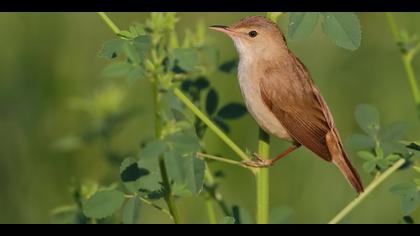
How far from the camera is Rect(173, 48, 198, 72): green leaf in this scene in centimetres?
409

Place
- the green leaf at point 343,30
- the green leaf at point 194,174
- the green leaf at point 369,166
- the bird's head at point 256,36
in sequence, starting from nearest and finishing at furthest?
the green leaf at point 194,174 < the green leaf at point 343,30 < the green leaf at point 369,166 < the bird's head at point 256,36

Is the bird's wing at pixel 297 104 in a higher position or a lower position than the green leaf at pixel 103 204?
higher

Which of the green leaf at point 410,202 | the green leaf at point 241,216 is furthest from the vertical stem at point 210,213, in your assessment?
the green leaf at point 410,202

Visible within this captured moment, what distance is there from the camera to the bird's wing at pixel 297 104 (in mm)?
4688

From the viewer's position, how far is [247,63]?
4.91 m

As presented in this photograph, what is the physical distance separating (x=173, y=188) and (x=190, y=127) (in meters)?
0.28

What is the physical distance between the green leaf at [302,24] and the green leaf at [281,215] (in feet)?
4.00

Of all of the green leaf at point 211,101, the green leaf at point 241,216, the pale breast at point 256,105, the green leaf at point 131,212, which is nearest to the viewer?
the green leaf at point 131,212

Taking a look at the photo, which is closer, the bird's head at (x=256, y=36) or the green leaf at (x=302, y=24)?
the green leaf at (x=302, y=24)

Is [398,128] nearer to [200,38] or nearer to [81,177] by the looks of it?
[200,38]

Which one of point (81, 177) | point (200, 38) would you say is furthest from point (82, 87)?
point (200, 38)

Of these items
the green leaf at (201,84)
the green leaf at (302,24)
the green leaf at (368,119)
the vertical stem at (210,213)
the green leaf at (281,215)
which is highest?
the green leaf at (302,24)

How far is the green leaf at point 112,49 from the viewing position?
3465mm

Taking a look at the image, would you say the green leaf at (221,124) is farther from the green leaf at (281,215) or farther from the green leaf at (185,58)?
the green leaf at (185,58)
